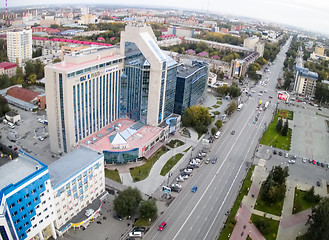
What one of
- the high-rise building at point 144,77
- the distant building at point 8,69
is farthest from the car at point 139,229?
the distant building at point 8,69

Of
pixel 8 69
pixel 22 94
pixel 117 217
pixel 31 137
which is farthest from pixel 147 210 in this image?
pixel 8 69

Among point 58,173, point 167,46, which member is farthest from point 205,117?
point 167,46

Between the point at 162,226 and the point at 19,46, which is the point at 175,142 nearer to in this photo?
the point at 162,226

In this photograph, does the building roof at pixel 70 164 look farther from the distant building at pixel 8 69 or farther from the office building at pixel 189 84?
the distant building at pixel 8 69

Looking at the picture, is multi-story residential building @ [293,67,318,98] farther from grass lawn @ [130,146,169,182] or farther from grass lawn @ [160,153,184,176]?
grass lawn @ [130,146,169,182]

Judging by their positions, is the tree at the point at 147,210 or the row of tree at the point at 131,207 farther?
the tree at the point at 147,210

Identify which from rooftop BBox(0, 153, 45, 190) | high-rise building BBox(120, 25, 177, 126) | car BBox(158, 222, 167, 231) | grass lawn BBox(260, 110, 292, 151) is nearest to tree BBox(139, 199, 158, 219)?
car BBox(158, 222, 167, 231)

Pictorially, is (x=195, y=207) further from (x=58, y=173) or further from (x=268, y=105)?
(x=268, y=105)
